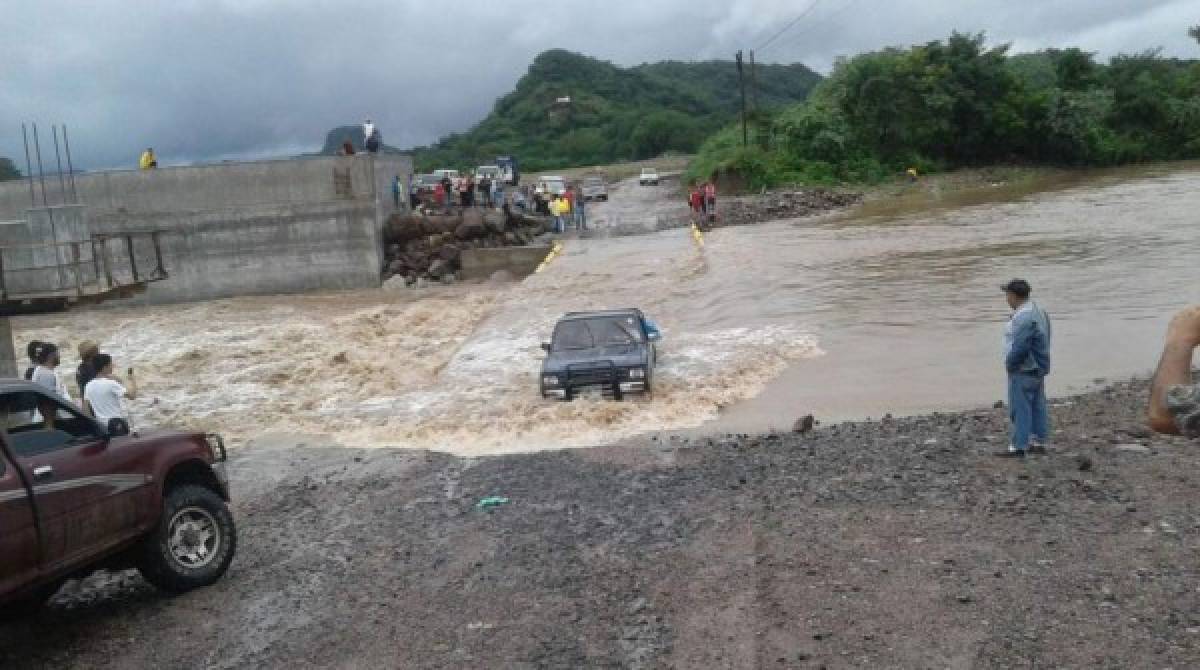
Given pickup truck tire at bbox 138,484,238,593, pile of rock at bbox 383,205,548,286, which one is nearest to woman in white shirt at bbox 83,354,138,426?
pickup truck tire at bbox 138,484,238,593

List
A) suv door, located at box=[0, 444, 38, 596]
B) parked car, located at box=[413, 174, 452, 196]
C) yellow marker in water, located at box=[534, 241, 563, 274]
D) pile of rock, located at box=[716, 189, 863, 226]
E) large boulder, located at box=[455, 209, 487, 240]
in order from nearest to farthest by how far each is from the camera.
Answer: suv door, located at box=[0, 444, 38, 596] → yellow marker in water, located at box=[534, 241, 563, 274] → large boulder, located at box=[455, 209, 487, 240] → parked car, located at box=[413, 174, 452, 196] → pile of rock, located at box=[716, 189, 863, 226]

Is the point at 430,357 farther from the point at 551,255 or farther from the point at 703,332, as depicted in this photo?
the point at 551,255

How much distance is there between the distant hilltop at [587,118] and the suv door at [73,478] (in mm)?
94796

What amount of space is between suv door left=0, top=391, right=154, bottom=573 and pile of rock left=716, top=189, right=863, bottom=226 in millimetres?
36149

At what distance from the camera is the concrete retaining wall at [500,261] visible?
1315 inches

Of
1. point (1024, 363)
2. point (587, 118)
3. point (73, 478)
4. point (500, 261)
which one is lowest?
point (1024, 363)

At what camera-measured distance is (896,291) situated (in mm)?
23156

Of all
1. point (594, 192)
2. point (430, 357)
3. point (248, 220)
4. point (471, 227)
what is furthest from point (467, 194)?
point (430, 357)

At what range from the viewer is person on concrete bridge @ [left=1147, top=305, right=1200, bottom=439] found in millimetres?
9297

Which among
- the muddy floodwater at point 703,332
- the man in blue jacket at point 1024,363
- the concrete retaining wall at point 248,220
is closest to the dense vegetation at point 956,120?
the muddy floodwater at point 703,332

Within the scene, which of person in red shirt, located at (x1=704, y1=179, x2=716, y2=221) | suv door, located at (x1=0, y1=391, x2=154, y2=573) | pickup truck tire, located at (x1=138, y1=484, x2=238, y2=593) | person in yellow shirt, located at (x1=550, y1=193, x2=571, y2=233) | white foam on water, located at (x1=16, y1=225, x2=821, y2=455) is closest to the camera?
suv door, located at (x1=0, y1=391, x2=154, y2=573)

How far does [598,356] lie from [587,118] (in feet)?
453

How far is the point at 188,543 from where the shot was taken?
763 cm

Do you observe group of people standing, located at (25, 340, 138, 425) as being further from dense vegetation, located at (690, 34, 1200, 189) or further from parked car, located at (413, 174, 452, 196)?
dense vegetation, located at (690, 34, 1200, 189)
